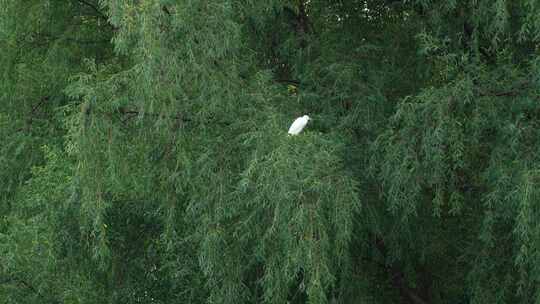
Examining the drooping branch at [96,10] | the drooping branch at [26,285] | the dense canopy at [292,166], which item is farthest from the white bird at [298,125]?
the drooping branch at [96,10]

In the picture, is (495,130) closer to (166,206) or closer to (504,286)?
(504,286)

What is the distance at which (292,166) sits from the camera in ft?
22.7

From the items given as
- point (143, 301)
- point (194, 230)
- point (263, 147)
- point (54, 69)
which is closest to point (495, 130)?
point (263, 147)

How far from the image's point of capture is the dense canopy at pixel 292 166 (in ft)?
23.5

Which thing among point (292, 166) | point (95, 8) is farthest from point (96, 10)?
point (292, 166)

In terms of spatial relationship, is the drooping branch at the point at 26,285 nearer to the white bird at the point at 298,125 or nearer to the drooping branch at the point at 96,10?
the white bird at the point at 298,125

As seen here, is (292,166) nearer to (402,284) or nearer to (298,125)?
(298,125)

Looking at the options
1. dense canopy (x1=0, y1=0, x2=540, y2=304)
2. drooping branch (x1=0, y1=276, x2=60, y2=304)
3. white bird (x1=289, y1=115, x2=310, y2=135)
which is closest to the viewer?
dense canopy (x1=0, y1=0, x2=540, y2=304)

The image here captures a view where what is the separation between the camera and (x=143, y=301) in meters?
8.86

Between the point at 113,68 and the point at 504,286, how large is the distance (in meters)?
4.05

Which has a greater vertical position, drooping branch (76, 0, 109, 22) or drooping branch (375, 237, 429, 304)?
drooping branch (76, 0, 109, 22)

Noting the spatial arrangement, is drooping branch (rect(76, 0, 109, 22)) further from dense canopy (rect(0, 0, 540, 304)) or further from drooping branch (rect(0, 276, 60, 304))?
drooping branch (rect(0, 276, 60, 304))

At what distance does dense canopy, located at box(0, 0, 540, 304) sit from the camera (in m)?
7.16

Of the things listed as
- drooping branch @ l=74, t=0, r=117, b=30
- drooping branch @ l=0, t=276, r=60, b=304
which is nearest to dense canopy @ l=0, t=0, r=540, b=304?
drooping branch @ l=0, t=276, r=60, b=304
